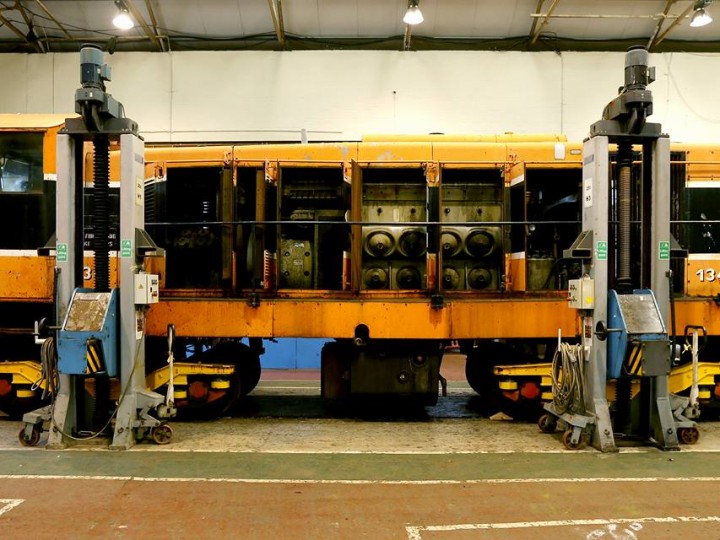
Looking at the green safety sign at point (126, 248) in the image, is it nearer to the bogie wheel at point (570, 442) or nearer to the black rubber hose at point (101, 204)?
the black rubber hose at point (101, 204)

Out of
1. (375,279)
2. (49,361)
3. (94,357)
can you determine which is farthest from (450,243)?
(49,361)

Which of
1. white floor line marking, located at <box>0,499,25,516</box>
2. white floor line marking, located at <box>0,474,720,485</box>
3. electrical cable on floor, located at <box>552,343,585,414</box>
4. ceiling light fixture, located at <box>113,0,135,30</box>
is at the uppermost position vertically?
ceiling light fixture, located at <box>113,0,135,30</box>

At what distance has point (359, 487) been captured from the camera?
12.2 ft

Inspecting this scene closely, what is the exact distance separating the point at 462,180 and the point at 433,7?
5707mm

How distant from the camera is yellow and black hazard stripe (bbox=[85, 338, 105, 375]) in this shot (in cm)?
447

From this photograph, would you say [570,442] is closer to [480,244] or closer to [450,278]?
[450,278]

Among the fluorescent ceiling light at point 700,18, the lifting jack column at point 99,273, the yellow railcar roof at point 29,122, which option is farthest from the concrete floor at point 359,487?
the fluorescent ceiling light at point 700,18

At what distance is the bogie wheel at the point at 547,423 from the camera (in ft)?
16.9

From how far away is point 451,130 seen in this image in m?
10.5

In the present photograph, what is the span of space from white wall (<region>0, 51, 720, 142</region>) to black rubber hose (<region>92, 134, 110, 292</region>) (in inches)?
239

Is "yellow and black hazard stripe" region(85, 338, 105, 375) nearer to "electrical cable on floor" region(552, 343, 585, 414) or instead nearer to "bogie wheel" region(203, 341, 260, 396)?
"bogie wheel" region(203, 341, 260, 396)

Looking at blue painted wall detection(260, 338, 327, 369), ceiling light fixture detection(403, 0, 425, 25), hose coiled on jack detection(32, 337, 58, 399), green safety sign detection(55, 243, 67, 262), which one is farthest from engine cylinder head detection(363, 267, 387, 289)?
ceiling light fixture detection(403, 0, 425, 25)

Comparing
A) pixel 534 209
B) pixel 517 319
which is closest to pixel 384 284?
pixel 517 319

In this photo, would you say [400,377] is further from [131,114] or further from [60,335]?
[131,114]
